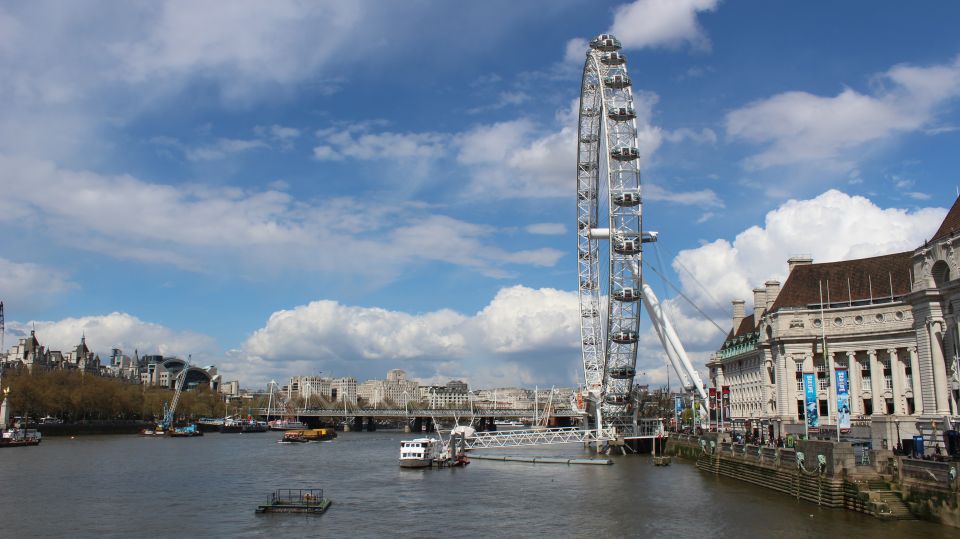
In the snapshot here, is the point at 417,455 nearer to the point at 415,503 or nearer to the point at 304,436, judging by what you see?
the point at 415,503

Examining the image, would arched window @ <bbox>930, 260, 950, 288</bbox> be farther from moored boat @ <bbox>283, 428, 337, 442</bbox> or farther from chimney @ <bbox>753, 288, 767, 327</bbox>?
moored boat @ <bbox>283, 428, 337, 442</bbox>

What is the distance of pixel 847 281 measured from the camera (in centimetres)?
8438

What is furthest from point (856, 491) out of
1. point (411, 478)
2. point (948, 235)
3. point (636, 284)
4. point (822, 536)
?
point (636, 284)

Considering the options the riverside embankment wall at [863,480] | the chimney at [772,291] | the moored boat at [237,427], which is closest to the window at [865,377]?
the chimney at [772,291]

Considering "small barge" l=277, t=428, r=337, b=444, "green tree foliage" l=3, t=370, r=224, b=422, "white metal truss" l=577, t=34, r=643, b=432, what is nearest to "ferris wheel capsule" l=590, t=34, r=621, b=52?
"white metal truss" l=577, t=34, r=643, b=432

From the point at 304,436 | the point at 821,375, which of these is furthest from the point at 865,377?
the point at 304,436

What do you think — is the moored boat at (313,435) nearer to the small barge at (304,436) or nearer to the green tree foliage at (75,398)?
the small barge at (304,436)

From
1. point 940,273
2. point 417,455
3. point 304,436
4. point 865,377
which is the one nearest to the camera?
point 940,273

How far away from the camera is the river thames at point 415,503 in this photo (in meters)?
40.0

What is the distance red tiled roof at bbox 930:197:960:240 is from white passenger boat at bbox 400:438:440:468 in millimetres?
47102

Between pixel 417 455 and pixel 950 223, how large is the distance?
1919 inches

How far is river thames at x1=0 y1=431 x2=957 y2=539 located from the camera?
39969 millimetres

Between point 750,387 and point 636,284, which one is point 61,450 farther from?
point 750,387

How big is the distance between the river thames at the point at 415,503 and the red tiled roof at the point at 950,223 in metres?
20.7
